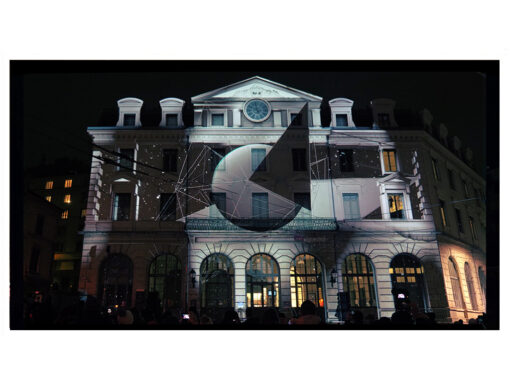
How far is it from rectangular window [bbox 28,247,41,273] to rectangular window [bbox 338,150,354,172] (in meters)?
10.2

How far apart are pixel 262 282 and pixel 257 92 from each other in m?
6.51

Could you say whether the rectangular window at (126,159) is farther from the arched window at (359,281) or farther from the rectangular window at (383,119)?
the rectangular window at (383,119)

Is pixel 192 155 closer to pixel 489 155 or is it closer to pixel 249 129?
pixel 249 129

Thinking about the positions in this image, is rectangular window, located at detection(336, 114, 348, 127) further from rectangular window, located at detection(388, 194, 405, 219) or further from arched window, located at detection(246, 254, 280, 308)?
arched window, located at detection(246, 254, 280, 308)

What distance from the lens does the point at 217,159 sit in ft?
50.6

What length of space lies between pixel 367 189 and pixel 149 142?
8012 mm

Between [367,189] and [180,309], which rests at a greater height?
[367,189]

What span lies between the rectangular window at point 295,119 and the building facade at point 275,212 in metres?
0.04

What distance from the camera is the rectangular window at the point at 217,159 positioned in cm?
1522

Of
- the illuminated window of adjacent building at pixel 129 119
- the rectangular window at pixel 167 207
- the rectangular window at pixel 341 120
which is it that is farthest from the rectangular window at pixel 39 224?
the rectangular window at pixel 341 120

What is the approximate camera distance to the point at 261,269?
1532 centimetres

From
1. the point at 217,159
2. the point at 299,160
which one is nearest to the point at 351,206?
the point at 299,160

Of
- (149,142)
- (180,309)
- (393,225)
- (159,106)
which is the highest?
(159,106)

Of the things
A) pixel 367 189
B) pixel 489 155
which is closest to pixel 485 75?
pixel 489 155
